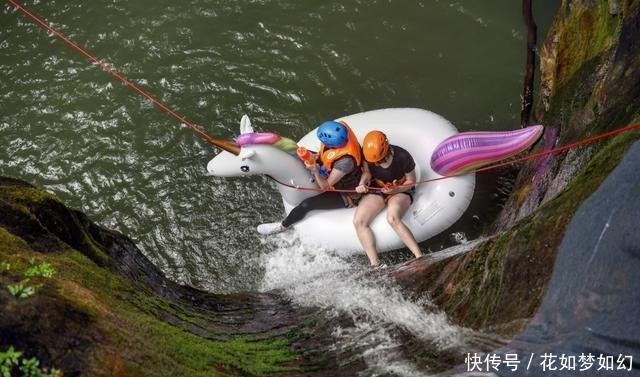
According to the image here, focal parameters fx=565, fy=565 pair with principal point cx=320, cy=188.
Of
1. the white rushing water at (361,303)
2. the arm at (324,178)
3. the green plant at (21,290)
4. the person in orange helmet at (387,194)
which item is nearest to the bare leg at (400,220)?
the person in orange helmet at (387,194)

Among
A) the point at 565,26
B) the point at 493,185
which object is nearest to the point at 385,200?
the point at 493,185

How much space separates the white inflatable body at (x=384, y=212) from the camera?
21.6 feet

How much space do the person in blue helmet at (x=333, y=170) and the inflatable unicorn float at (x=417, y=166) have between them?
0.35 feet

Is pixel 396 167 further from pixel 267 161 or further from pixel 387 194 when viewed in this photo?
pixel 267 161

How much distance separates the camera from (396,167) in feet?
20.9

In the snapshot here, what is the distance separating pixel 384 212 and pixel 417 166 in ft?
2.32

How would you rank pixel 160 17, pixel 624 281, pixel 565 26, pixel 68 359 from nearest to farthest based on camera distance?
pixel 68 359 → pixel 624 281 → pixel 565 26 → pixel 160 17

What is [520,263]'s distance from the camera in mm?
3996

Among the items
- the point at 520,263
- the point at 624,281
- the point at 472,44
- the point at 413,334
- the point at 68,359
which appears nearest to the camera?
the point at 68,359

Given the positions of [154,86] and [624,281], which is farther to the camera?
[154,86]

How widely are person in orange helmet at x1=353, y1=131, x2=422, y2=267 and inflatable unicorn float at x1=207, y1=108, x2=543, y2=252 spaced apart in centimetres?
15

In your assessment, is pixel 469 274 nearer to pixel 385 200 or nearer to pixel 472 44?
pixel 385 200

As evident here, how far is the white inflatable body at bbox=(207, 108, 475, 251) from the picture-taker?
259 inches

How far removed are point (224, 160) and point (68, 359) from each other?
12.7 feet
